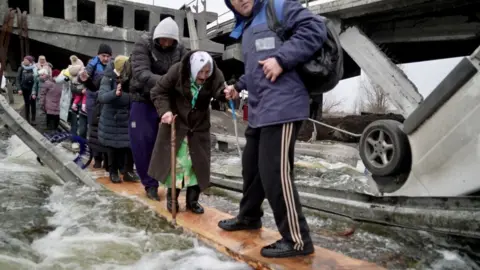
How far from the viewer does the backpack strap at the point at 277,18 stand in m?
2.59

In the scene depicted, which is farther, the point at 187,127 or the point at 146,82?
the point at 146,82

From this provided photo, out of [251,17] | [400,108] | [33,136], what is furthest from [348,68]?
[251,17]

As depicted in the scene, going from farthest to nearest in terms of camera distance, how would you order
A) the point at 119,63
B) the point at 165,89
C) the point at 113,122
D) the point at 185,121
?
the point at 113,122 → the point at 119,63 → the point at 185,121 → the point at 165,89

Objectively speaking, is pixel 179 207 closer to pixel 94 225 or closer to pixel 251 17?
pixel 94 225

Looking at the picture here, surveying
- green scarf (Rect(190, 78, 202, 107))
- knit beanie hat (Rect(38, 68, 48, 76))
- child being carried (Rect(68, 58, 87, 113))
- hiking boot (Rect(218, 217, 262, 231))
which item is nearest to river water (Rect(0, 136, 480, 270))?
hiking boot (Rect(218, 217, 262, 231))

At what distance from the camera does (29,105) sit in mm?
11391

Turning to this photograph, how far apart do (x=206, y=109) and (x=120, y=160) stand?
2.11 meters

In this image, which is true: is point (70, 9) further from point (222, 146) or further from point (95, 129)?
point (95, 129)

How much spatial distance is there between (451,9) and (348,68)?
7.14 m

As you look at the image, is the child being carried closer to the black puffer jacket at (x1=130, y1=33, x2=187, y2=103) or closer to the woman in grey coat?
the woman in grey coat

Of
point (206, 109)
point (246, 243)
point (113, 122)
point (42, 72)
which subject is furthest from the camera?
point (42, 72)

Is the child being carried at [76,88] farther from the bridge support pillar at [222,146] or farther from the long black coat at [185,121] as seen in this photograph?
the long black coat at [185,121]

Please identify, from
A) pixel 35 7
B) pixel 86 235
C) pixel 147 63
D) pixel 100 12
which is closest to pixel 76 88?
pixel 147 63

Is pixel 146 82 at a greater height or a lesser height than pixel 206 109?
greater
